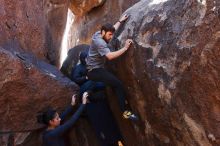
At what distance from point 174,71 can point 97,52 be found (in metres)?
1.77

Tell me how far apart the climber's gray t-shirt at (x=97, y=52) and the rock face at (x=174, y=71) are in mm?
327

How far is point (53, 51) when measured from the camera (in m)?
9.64

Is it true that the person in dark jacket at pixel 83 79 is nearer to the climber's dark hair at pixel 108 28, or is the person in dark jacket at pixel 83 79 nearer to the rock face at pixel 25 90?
the rock face at pixel 25 90

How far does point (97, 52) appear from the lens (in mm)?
6191

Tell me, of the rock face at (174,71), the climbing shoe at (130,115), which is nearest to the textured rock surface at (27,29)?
the rock face at (174,71)

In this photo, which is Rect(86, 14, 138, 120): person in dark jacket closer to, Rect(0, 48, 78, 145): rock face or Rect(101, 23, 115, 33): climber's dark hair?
Rect(101, 23, 115, 33): climber's dark hair

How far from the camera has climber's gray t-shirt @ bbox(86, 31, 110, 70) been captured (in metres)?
5.94

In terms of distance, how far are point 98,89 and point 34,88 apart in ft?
3.85

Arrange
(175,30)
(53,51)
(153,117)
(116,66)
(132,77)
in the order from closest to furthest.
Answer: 1. (175,30)
2. (153,117)
3. (132,77)
4. (116,66)
5. (53,51)

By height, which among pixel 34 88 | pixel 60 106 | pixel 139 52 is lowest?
pixel 60 106

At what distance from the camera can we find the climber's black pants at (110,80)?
5.89 metres

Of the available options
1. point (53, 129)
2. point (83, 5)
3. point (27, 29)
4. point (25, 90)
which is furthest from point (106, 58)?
point (83, 5)

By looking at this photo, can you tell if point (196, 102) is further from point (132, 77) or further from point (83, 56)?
point (83, 56)

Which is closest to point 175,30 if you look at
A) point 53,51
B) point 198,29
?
point 198,29
